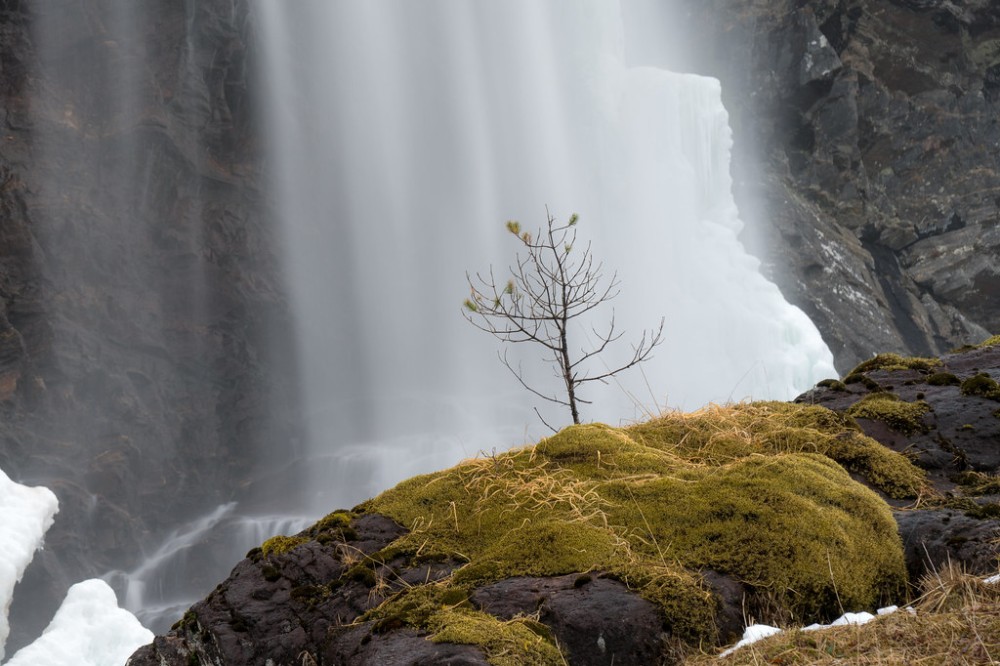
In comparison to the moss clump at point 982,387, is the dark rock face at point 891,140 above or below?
above

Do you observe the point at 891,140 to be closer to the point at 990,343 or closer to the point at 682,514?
the point at 990,343

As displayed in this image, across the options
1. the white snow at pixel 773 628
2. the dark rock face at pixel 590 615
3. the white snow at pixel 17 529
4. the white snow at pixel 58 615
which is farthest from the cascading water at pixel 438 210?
the white snow at pixel 773 628

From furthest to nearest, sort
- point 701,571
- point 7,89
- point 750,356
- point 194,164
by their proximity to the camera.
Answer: point 750,356 → point 194,164 → point 7,89 → point 701,571

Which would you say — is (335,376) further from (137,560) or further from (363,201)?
(137,560)

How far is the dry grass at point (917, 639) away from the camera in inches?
91.6

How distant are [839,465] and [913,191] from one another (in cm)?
3260

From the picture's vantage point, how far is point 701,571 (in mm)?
3219

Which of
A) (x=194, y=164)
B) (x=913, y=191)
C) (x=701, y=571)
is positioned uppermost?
(x=194, y=164)

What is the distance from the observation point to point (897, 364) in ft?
19.2

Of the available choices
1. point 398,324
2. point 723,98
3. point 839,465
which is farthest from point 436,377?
point 839,465

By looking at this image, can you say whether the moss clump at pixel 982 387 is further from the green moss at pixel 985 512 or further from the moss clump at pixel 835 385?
the green moss at pixel 985 512

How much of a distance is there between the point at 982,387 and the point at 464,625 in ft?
12.5

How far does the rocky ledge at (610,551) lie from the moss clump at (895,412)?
3.9 inches

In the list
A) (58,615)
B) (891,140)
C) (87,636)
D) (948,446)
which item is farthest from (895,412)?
(891,140)
